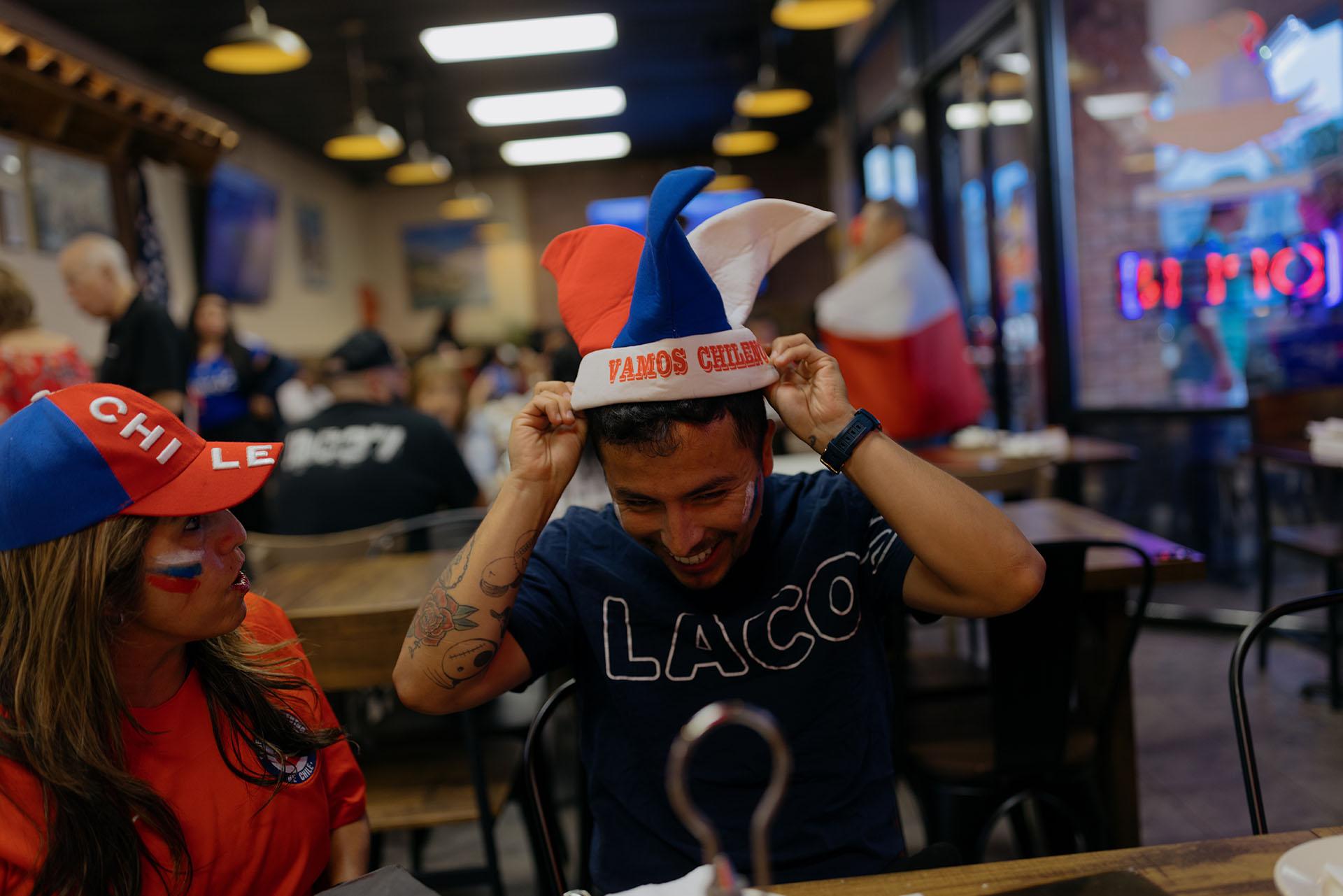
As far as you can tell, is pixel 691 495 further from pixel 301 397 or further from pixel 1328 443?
pixel 301 397

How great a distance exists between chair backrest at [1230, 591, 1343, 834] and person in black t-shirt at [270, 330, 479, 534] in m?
2.37

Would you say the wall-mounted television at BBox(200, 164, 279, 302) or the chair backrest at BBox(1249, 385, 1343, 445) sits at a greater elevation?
the wall-mounted television at BBox(200, 164, 279, 302)

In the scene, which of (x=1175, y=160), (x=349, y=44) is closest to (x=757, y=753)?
(x=1175, y=160)

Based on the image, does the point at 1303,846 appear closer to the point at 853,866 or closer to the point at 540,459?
the point at 853,866

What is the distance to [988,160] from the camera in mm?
6141

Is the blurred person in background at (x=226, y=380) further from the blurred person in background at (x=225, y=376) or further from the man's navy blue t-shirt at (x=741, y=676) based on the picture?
the man's navy blue t-shirt at (x=741, y=676)

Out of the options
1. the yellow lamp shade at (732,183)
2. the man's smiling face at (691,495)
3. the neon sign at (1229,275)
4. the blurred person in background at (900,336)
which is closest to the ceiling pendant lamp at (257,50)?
the blurred person in background at (900,336)

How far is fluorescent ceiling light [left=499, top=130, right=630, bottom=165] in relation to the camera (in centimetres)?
1157

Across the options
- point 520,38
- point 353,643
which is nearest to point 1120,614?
point 353,643

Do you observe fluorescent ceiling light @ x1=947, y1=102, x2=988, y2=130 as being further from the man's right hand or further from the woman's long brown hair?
the woman's long brown hair

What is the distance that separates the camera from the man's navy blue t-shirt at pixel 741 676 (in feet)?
4.32

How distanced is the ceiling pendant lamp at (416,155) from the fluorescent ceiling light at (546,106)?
1.75 feet

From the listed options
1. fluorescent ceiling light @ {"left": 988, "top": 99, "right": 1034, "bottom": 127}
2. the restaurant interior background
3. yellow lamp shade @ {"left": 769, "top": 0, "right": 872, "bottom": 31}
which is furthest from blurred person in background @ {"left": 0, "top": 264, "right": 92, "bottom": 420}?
fluorescent ceiling light @ {"left": 988, "top": 99, "right": 1034, "bottom": 127}

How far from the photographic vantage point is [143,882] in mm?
1083
